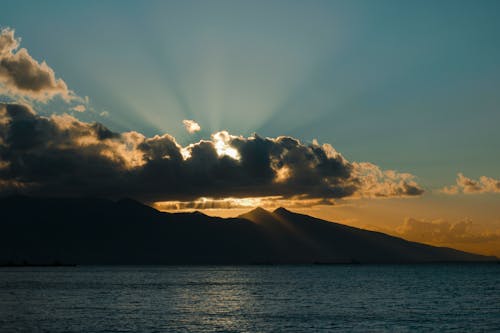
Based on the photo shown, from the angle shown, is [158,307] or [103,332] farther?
[158,307]

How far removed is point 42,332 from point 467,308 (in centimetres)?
8131

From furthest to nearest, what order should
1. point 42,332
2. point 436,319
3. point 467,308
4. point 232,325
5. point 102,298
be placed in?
1. point 102,298
2. point 467,308
3. point 436,319
4. point 232,325
5. point 42,332

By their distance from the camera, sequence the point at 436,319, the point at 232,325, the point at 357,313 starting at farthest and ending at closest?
the point at 357,313 < the point at 436,319 < the point at 232,325

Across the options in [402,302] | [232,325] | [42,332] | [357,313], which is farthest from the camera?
[402,302]

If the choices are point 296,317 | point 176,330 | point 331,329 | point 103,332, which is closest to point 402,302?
point 296,317

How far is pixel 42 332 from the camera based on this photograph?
86.1 metres

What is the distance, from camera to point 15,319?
101000 mm

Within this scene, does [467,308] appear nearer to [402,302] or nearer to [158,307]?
[402,302]

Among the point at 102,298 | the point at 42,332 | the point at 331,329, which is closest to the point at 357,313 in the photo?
the point at 331,329

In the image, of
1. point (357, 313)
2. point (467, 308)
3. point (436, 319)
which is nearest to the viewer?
point (436, 319)

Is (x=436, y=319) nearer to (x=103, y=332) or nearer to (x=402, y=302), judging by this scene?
(x=402, y=302)

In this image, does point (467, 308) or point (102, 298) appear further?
point (102, 298)

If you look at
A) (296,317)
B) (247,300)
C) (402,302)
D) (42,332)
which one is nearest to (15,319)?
(42,332)

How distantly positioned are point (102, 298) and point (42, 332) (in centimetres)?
6221
